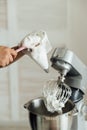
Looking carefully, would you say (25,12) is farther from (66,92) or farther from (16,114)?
(66,92)

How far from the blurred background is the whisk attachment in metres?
1.16

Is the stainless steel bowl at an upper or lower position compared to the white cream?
lower

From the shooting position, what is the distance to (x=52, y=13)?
1989mm

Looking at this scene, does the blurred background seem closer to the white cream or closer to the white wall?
the white wall

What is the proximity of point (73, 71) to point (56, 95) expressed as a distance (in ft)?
0.30

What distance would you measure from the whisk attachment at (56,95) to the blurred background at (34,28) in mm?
1157

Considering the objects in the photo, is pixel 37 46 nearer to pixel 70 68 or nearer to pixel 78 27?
pixel 70 68

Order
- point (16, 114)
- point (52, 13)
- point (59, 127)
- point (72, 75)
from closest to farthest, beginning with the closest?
point (59, 127), point (72, 75), point (52, 13), point (16, 114)

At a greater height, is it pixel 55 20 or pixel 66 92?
pixel 66 92

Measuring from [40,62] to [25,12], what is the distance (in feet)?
3.80

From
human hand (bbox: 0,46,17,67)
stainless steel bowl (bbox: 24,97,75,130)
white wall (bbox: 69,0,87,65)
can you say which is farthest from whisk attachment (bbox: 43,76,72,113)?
white wall (bbox: 69,0,87,65)

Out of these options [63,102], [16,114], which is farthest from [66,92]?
[16,114]

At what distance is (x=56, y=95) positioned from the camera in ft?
2.86

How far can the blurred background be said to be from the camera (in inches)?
77.3
